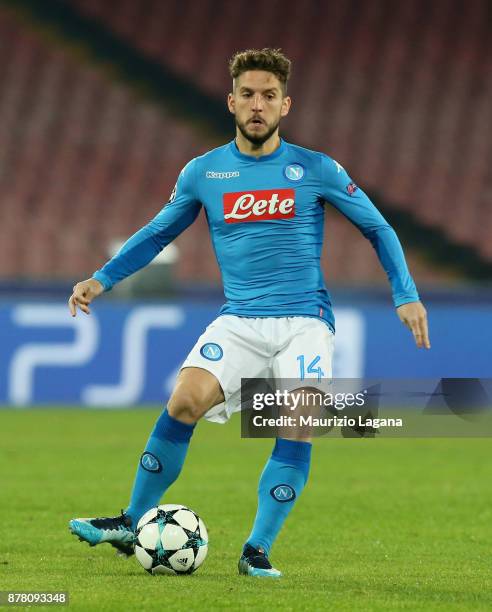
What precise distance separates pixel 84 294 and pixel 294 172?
3.20 feet

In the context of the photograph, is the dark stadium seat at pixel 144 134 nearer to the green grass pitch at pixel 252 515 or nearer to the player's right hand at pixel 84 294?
the green grass pitch at pixel 252 515

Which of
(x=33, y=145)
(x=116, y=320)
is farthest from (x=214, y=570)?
(x=33, y=145)

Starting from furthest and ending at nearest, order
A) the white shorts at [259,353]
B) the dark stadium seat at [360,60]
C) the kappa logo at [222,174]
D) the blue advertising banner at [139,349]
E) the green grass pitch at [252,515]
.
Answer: the dark stadium seat at [360,60] < the blue advertising banner at [139,349] < the kappa logo at [222,174] < the white shorts at [259,353] < the green grass pitch at [252,515]

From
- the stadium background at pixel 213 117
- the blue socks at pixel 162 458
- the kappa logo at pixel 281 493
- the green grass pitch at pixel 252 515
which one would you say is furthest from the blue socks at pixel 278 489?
the stadium background at pixel 213 117

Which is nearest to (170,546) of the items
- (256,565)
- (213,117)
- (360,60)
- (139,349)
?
(256,565)

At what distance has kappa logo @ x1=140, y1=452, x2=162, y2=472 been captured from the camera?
5.54m

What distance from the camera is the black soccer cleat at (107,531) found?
5.50m

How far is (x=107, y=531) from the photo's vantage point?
559 centimetres

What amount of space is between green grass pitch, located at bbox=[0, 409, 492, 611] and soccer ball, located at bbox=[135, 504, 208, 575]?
2.6 inches

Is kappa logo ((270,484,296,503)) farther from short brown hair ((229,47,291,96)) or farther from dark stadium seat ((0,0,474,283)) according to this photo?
dark stadium seat ((0,0,474,283))

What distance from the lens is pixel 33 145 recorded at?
18312 millimetres

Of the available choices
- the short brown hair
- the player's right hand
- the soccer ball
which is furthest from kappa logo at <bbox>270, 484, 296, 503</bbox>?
the short brown hair

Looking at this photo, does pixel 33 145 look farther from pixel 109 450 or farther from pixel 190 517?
pixel 190 517

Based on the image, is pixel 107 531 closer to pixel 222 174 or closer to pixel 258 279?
pixel 258 279
